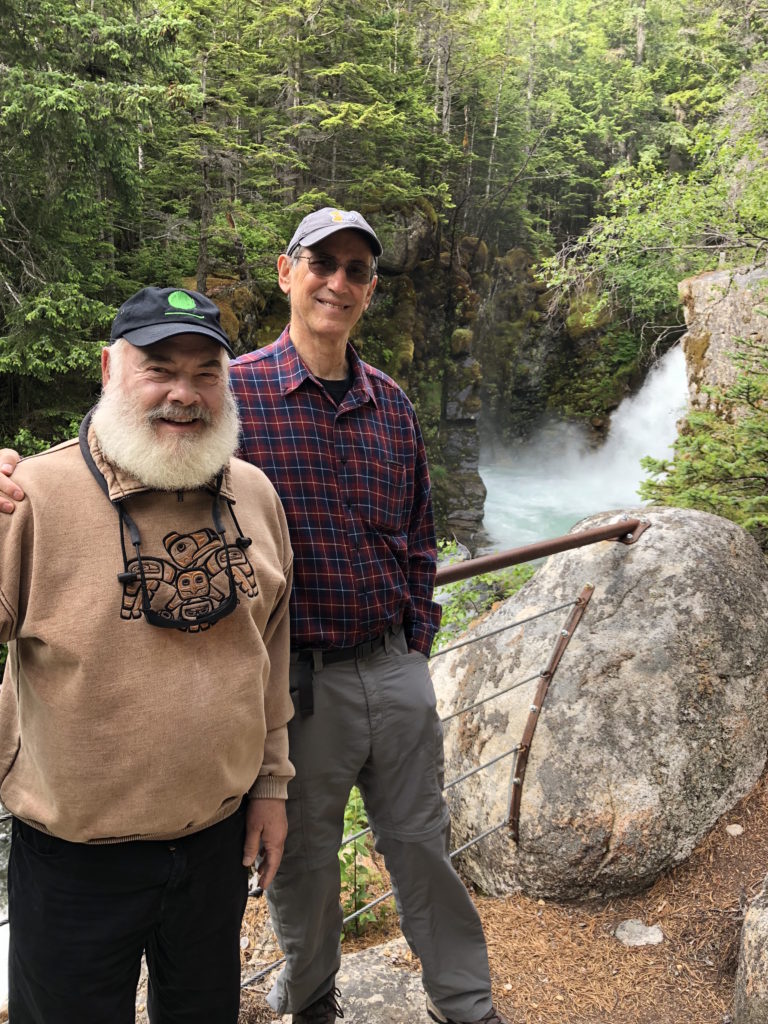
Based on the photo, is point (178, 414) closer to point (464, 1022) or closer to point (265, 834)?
point (265, 834)

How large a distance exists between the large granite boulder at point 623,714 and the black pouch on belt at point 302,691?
1.48m

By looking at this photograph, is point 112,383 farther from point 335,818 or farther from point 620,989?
point 620,989

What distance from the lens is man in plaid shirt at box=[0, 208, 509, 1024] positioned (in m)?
1.83

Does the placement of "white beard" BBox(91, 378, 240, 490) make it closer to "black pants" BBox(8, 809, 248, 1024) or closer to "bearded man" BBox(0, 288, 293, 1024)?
"bearded man" BBox(0, 288, 293, 1024)

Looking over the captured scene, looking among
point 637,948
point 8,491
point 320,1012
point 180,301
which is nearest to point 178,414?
point 180,301

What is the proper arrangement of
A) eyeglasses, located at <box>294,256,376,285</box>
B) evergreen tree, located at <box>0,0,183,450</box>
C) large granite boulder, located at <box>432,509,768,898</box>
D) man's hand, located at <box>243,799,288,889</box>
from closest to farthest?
man's hand, located at <box>243,799,288,889</box>
eyeglasses, located at <box>294,256,376,285</box>
large granite boulder, located at <box>432,509,768,898</box>
evergreen tree, located at <box>0,0,183,450</box>

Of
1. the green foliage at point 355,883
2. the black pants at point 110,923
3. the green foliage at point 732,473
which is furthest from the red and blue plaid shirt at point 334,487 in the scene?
the green foliage at point 732,473

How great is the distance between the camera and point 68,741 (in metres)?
1.25

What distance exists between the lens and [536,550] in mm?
2578

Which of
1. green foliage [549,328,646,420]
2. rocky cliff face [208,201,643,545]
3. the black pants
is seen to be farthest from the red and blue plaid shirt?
Answer: green foliage [549,328,646,420]

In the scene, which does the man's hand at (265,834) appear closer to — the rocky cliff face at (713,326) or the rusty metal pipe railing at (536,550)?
the rusty metal pipe railing at (536,550)

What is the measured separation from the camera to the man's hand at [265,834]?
1.58 m

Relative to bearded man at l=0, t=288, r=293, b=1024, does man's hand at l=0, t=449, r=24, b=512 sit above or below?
above

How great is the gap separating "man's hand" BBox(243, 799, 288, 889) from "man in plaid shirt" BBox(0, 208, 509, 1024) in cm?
18
